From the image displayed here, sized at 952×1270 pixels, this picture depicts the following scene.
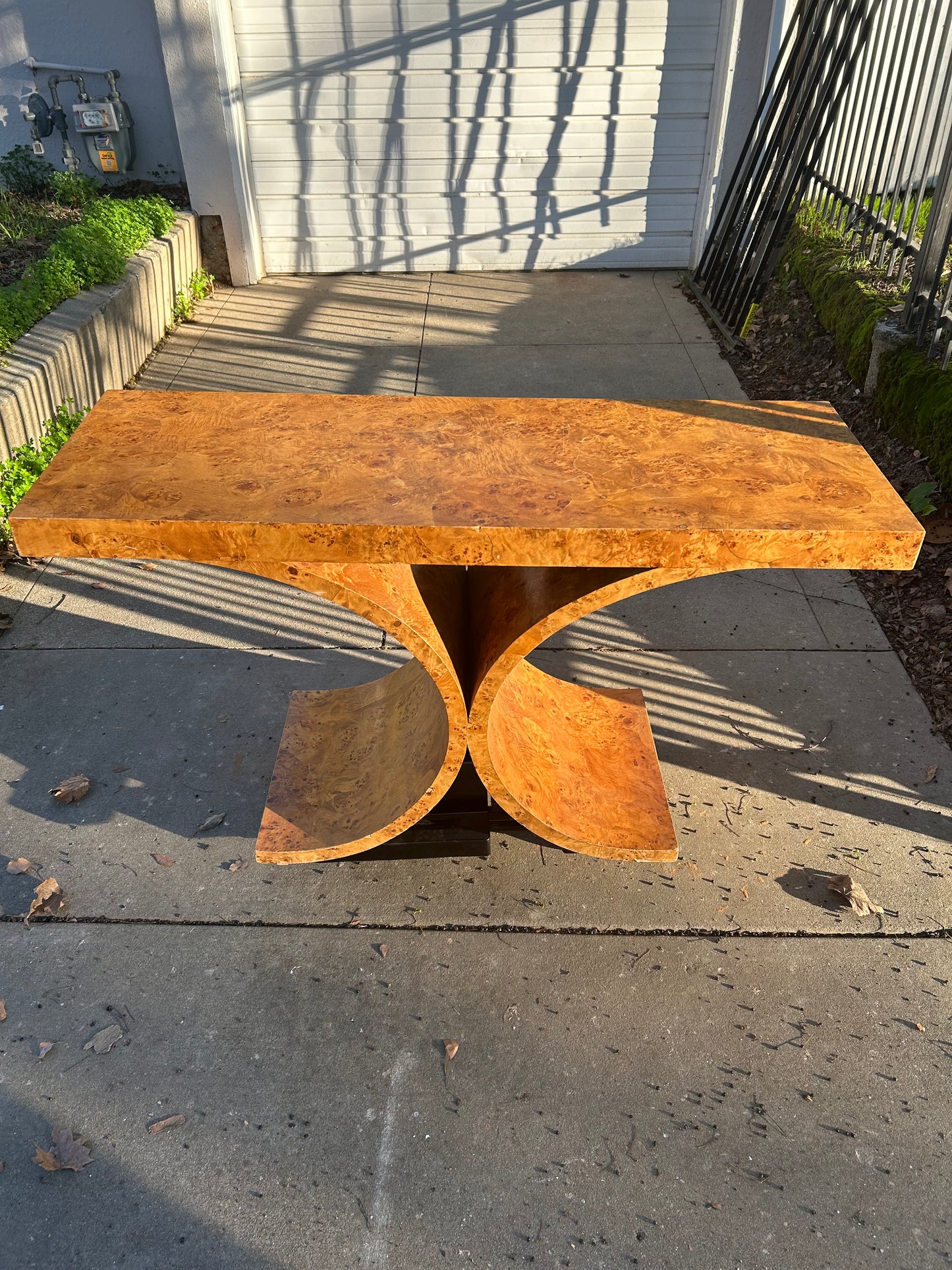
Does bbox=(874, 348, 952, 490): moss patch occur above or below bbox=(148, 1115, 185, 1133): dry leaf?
above

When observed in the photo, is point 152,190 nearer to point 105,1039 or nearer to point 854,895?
point 105,1039

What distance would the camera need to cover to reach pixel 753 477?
2475 millimetres

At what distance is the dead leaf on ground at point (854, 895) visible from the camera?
2840mm

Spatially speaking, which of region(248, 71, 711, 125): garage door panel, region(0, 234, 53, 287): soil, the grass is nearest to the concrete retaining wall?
the grass

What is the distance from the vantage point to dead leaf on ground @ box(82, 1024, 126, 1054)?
246 cm

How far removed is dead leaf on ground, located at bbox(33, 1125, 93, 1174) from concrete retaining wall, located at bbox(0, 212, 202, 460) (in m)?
3.29

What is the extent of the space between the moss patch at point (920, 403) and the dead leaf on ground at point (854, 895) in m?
2.31

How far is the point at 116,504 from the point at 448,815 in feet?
4.77

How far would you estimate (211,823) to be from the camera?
3127 millimetres

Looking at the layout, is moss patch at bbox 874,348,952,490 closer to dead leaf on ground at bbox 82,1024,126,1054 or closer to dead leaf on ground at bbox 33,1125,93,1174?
dead leaf on ground at bbox 82,1024,126,1054

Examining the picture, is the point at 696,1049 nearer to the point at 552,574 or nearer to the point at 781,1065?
the point at 781,1065

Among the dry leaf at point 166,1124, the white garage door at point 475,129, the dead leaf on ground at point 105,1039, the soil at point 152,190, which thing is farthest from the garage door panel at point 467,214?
the dry leaf at point 166,1124

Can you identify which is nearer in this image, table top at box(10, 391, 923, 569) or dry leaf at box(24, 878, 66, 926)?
table top at box(10, 391, 923, 569)

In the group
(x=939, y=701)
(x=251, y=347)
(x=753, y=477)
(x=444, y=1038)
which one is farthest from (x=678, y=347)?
(x=444, y=1038)
